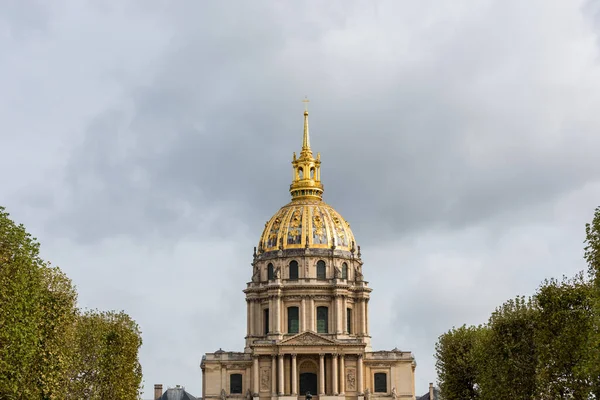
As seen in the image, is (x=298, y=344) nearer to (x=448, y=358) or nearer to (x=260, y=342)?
(x=260, y=342)

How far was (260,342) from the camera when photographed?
147 meters

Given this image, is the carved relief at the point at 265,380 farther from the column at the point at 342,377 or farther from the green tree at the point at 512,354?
the green tree at the point at 512,354

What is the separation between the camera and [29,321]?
5497cm

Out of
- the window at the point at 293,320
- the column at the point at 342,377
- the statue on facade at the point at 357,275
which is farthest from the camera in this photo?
the statue on facade at the point at 357,275

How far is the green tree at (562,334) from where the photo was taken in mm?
63062

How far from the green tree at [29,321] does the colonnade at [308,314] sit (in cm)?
8810

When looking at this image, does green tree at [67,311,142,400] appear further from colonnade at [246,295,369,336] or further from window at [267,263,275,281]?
window at [267,263,275,281]

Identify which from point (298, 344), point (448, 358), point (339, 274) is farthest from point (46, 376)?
point (339, 274)

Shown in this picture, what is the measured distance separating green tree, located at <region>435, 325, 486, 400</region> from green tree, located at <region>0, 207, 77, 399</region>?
116ft

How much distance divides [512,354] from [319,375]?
244 ft

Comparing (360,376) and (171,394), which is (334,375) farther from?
(171,394)

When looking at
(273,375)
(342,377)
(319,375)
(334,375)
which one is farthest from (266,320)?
(342,377)

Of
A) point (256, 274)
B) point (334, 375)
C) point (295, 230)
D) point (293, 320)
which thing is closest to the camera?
point (334, 375)

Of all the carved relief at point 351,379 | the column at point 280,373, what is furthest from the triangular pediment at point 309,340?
the carved relief at point 351,379
